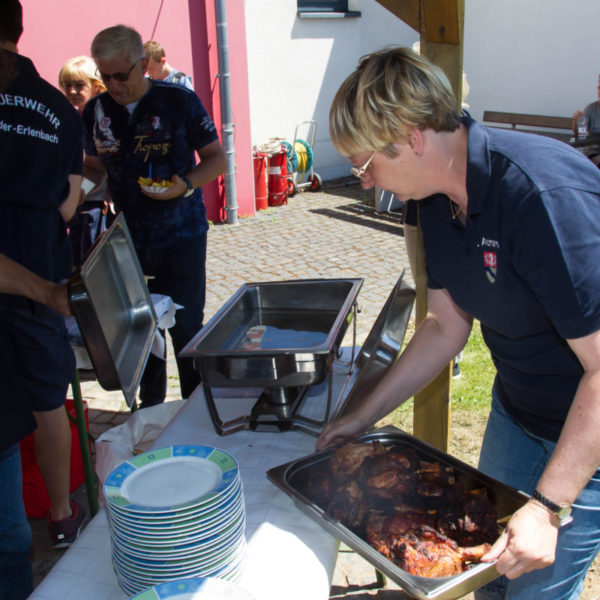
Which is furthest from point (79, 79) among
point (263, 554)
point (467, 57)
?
point (467, 57)

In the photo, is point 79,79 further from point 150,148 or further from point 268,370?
point 268,370

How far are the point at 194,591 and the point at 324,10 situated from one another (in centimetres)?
952

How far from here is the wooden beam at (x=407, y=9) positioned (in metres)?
1.93

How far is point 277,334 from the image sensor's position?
1908 millimetres

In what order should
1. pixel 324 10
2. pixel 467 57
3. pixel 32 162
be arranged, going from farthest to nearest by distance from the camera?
pixel 467 57
pixel 324 10
pixel 32 162

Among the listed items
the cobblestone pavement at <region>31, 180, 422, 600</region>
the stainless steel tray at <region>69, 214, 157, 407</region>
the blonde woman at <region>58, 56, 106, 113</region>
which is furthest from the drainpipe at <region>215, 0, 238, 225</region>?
the stainless steel tray at <region>69, 214, 157, 407</region>

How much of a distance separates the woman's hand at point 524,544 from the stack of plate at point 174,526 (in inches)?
17.7

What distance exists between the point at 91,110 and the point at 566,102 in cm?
783

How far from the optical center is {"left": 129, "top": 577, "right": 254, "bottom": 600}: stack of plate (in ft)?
3.12

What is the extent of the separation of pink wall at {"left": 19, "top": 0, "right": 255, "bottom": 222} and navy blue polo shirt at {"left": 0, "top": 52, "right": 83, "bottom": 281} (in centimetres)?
370

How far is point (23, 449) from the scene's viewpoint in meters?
2.41

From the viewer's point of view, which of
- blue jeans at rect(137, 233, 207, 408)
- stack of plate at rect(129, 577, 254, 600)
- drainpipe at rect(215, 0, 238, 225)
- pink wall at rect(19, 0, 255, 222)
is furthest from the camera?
drainpipe at rect(215, 0, 238, 225)

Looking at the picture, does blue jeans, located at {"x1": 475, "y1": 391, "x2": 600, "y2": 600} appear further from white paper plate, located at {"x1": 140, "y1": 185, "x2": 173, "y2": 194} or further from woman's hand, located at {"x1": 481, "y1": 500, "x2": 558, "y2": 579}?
white paper plate, located at {"x1": 140, "y1": 185, "x2": 173, "y2": 194}

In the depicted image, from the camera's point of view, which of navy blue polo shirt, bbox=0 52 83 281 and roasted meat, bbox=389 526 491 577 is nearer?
roasted meat, bbox=389 526 491 577
